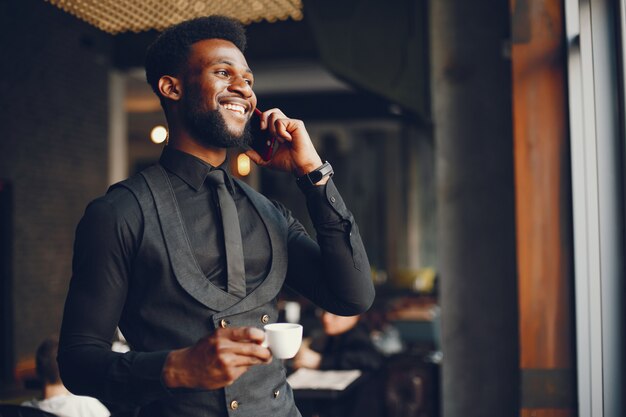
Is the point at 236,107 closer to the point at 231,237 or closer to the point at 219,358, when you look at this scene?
the point at 231,237

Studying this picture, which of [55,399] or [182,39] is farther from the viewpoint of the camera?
[55,399]

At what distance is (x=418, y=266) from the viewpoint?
17.2 metres

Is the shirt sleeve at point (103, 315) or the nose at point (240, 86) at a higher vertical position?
the nose at point (240, 86)

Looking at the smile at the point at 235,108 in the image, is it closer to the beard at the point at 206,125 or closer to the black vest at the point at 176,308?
the beard at the point at 206,125

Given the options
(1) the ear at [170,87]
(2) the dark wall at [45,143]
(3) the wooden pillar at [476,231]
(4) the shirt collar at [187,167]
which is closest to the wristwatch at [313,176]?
(4) the shirt collar at [187,167]

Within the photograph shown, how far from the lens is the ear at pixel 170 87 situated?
4.93ft

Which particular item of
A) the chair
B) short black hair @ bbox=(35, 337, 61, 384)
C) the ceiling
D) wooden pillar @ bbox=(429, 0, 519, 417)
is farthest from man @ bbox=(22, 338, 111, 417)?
the ceiling

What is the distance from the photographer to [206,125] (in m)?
1.46

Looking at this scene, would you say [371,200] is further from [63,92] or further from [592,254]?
[592,254]

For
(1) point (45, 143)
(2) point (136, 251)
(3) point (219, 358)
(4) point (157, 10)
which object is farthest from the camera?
(1) point (45, 143)

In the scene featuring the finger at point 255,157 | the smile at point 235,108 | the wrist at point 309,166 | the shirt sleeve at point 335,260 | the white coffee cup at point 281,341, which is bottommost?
the white coffee cup at point 281,341

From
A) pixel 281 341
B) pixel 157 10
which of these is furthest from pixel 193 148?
pixel 157 10

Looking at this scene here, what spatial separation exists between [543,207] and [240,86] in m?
1.74

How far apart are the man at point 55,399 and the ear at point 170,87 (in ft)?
5.09
